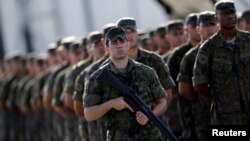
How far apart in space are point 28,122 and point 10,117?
3.76ft

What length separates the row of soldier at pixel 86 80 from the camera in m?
12.9

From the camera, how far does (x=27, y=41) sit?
33.4 m

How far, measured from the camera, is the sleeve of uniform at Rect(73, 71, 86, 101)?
13.6 metres

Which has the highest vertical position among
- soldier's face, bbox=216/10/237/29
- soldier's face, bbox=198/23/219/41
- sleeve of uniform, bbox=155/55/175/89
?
soldier's face, bbox=216/10/237/29

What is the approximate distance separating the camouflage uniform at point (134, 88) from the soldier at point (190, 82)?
2.18m

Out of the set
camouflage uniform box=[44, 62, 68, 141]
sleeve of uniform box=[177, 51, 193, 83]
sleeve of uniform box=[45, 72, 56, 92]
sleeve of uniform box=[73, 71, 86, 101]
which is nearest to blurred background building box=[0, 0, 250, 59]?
camouflage uniform box=[44, 62, 68, 141]

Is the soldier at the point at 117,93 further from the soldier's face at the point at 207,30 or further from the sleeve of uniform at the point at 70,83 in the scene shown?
the sleeve of uniform at the point at 70,83

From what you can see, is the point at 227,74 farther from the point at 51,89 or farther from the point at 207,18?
the point at 51,89

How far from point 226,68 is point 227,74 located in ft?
0.21

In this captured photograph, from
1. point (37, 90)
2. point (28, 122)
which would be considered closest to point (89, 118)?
point (37, 90)

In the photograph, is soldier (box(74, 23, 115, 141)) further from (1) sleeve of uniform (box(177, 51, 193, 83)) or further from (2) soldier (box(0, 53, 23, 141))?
(2) soldier (box(0, 53, 23, 141))

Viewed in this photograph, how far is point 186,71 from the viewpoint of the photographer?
13.1m

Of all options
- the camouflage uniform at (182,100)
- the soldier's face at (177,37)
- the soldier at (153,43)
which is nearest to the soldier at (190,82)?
the camouflage uniform at (182,100)

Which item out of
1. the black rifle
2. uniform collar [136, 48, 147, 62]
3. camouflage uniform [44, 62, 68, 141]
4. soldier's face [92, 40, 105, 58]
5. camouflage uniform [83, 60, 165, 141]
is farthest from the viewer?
camouflage uniform [44, 62, 68, 141]
